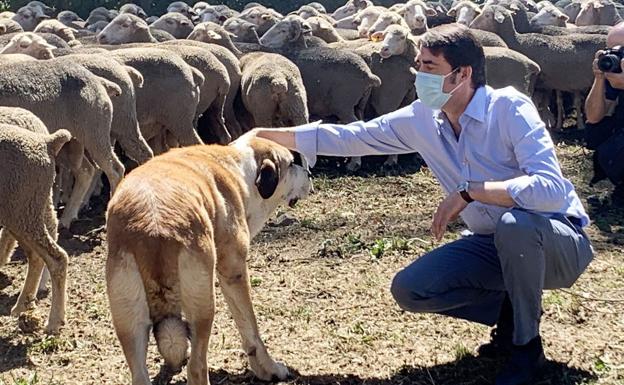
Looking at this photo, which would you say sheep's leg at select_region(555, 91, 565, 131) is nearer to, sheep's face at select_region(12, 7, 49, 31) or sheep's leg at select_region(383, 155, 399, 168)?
sheep's leg at select_region(383, 155, 399, 168)

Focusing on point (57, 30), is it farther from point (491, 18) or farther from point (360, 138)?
Answer: point (360, 138)

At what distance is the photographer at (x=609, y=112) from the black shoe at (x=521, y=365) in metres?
2.56

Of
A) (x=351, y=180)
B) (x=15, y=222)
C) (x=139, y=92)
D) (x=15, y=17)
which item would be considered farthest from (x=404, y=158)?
(x=15, y=17)

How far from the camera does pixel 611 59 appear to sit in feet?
20.8

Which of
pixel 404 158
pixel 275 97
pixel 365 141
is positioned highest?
pixel 365 141

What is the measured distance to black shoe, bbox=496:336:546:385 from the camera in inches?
179

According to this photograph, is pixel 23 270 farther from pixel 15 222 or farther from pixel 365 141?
pixel 365 141

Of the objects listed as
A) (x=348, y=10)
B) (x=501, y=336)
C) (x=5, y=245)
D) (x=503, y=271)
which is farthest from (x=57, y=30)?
(x=503, y=271)

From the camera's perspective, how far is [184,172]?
4.48 metres

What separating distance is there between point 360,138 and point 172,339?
1.80 meters

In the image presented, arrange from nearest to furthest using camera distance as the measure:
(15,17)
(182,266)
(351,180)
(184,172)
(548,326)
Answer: (182,266)
(184,172)
(548,326)
(351,180)
(15,17)

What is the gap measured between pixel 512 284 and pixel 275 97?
597 cm

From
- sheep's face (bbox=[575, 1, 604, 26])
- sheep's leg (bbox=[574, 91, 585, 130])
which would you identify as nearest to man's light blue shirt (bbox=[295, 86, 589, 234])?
sheep's leg (bbox=[574, 91, 585, 130])

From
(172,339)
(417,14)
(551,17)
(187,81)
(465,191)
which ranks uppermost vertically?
(465,191)
